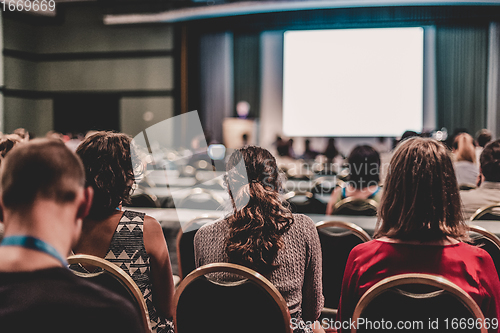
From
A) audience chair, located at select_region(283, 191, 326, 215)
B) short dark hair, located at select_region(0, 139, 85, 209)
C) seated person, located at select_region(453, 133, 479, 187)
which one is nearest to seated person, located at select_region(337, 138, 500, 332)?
short dark hair, located at select_region(0, 139, 85, 209)

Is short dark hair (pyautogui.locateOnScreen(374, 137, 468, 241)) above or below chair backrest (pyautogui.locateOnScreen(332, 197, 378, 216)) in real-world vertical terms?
above

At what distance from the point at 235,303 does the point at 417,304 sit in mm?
538

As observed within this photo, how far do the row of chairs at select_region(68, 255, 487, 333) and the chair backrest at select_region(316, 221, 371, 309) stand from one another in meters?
1.00

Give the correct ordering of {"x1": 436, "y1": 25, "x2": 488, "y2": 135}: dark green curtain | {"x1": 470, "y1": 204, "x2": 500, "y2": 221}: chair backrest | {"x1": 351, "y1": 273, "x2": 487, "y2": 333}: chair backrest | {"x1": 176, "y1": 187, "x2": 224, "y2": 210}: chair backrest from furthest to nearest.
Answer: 1. {"x1": 436, "y1": 25, "x2": 488, "y2": 135}: dark green curtain
2. {"x1": 176, "y1": 187, "x2": 224, "y2": 210}: chair backrest
3. {"x1": 470, "y1": 204, "x2": 500, "y2": 221}: chair backrest
4. {"x1": 351, "y1": 273, "x2": 487, "y2": 333}: chair backrest

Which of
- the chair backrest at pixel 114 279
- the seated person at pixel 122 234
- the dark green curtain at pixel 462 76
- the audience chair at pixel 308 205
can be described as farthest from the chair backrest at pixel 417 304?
the dark green curtain at pixel 462 76

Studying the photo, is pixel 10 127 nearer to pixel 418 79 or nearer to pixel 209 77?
pixel 209 77

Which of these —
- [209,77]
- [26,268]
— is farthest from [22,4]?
[26,268]

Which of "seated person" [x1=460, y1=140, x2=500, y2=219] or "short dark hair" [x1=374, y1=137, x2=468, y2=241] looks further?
"seated person" [x1=460, y1=140, x2=500, y2=219]

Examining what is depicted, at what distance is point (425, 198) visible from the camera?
1.44 m

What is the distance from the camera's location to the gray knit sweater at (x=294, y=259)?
5.26 feet

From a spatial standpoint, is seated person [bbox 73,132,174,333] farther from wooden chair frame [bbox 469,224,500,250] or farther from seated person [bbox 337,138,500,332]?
wooden chair frame [bbox 469,224,500,250]

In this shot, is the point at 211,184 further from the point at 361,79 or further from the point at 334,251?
the point at 361,79

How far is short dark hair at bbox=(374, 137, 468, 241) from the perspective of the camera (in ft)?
4.67

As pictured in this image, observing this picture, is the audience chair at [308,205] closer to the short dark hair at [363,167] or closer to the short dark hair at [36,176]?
the short dark hair at [363,167]
